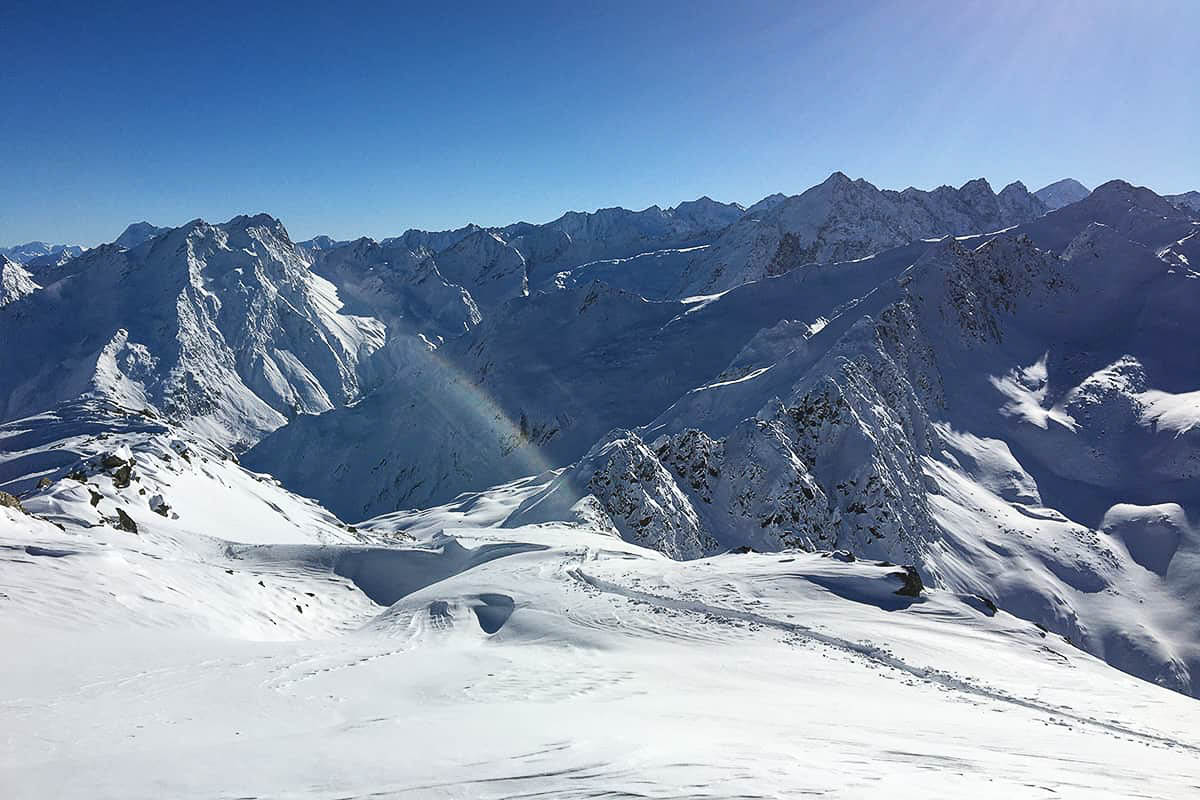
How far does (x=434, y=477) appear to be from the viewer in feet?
407

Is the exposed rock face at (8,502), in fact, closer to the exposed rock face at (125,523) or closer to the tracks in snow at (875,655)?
the exposed rock face at (125,523)

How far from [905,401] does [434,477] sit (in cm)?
8367

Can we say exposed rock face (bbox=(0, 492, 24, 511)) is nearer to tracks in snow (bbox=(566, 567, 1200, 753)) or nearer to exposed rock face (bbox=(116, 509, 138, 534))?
exposed rock face (bbox=(116, 509, 138, 534))

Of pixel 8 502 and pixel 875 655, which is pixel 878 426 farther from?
pixel 8 502

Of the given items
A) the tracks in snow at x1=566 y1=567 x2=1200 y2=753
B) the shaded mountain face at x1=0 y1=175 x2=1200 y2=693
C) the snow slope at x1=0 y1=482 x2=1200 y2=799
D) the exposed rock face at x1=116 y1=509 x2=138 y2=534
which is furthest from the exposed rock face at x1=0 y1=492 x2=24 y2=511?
the shaded mountain face at x1=0 y1=175 x2=1200 y2=693

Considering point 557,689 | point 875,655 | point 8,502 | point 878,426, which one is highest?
point 878,426

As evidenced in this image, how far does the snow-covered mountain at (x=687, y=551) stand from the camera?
11.4 meters

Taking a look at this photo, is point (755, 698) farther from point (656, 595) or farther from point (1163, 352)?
point (1163, 352)

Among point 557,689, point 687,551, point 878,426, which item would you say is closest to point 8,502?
point 557,689

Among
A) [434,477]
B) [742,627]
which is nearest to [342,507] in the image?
[434,477]

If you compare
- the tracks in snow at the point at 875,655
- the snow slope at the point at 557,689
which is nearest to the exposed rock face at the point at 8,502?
the snow slope at the point at 557,689

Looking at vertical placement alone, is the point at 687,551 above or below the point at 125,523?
below

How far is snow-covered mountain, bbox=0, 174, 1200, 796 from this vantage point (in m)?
11.4

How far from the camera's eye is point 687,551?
169 ft
